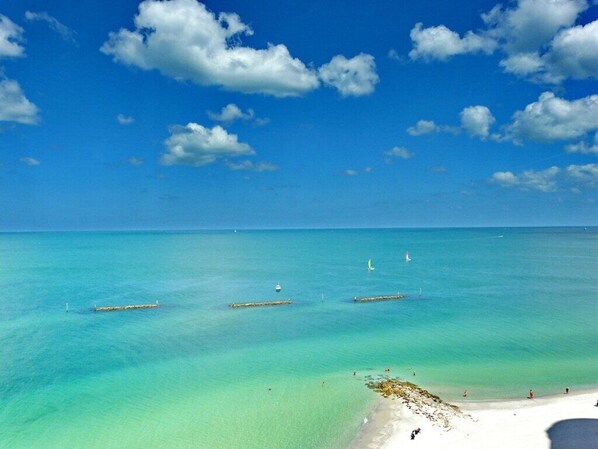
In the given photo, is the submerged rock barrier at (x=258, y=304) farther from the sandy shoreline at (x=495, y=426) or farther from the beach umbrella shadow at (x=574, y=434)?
the beach umbrella shadow at (x=574, y=434)

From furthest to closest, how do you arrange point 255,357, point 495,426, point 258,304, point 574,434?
point 258,304 < point 255,357 < point 495,426 < point 574,434

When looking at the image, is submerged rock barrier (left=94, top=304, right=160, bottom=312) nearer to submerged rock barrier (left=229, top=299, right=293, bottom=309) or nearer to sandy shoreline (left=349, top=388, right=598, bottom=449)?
submerged rock barrier (left=229, top=299, right=293, bottom=309)

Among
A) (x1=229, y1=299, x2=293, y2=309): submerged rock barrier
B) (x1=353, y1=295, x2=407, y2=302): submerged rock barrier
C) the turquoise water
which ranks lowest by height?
the turquoise water

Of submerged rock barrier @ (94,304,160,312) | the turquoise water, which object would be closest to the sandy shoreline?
the turquoise water

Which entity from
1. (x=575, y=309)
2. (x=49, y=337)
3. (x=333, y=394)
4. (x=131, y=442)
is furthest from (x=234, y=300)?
(x=575, y=309)

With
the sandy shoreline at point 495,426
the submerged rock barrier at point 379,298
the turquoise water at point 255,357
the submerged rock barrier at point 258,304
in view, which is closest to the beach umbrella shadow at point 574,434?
the sandy shoreline at point 495,426

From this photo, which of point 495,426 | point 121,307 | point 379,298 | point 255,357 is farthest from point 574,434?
point 121,307

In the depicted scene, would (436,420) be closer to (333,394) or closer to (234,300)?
(333,394)

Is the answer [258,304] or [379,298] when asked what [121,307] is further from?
[379,298]
